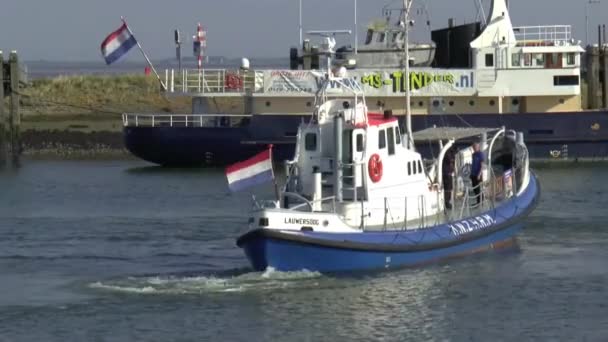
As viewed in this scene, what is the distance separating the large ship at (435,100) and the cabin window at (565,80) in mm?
29

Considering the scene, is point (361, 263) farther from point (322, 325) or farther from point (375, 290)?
point (322, 325)

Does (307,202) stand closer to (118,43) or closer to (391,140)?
(391,140)

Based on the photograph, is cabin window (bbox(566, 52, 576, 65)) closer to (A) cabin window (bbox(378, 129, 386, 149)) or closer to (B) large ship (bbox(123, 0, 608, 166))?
(B) large ship (bbox(123, 0, 608, 166))

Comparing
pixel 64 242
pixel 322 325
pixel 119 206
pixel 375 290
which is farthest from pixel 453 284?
pixel 119 206

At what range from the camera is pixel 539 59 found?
46.2m

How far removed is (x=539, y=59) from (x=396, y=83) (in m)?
4.20

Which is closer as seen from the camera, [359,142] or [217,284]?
[217,284]

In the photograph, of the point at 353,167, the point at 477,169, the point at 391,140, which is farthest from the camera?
the point at 477,169

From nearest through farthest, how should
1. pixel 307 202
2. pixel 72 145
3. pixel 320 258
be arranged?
pixel 320 258, pixel 307 202, pixel 72 145

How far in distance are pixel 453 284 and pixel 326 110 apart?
3.86 metres

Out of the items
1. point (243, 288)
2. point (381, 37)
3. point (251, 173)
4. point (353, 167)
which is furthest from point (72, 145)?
point (243, 288)

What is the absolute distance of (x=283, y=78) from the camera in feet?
152

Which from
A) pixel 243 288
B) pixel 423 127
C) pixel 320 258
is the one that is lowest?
pixel 243 288

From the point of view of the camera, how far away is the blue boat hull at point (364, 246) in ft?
85.6
